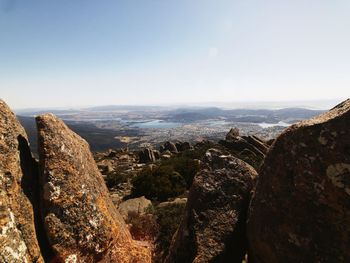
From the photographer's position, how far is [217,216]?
700 cm

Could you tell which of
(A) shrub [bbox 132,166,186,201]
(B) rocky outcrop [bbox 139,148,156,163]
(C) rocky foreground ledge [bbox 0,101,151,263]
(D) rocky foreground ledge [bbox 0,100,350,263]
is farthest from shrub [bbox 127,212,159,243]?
(B) rocky outcrop [bbox 139,148,156,163]

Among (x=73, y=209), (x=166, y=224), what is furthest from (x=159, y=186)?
(x=73, y=209)

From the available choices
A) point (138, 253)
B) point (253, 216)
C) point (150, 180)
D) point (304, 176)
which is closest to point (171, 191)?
point (150, 180)

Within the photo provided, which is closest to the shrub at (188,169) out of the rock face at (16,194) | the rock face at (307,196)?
the rock face at (307,196)

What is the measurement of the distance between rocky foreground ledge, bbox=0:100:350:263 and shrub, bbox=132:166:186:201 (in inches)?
400

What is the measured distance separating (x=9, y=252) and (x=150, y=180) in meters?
14.6

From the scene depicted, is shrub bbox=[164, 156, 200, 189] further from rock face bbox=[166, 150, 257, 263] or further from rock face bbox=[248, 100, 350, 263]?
rock face bbox=[248, 100, 350, 263]

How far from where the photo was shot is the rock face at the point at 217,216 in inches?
259

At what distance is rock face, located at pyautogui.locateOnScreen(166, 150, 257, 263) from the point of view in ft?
21.6

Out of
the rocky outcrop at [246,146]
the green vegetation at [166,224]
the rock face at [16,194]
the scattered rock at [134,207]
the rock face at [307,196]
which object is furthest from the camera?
the rocky outcrop at [246,146]

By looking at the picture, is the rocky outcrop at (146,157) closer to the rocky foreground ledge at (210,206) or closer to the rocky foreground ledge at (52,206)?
the rocky foreground ledge at (210,206)

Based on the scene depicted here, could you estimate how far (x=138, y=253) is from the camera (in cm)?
711

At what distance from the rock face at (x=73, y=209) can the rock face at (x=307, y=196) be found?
3.10m

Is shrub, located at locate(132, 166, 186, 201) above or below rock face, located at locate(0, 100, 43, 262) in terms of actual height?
below
